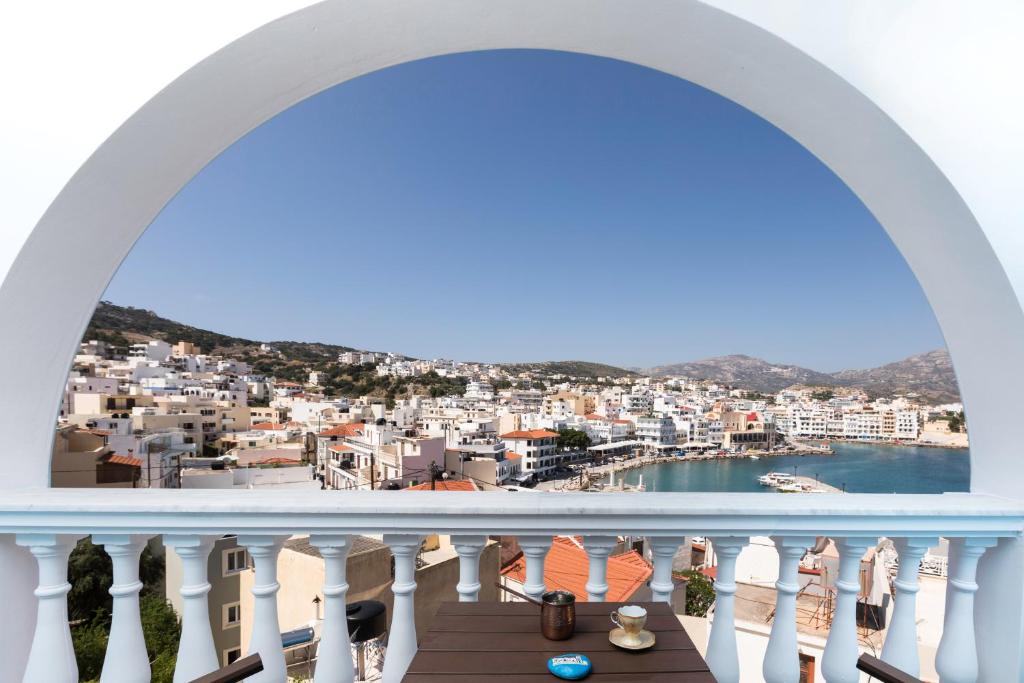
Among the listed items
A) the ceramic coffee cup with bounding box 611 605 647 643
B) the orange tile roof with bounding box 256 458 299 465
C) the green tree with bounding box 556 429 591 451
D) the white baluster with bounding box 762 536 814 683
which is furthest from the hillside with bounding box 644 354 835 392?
the orange tile roof with bounding box 256 458 299 465

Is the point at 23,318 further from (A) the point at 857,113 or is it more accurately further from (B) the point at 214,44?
(A) the point at 857,113

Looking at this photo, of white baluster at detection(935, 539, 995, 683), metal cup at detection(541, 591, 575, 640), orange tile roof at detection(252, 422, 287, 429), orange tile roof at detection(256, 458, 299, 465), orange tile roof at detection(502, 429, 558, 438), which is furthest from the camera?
orange tile roof at detection(502, 429, 558, 438)

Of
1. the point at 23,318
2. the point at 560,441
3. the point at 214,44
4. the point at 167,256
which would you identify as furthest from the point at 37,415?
the point at 560,441

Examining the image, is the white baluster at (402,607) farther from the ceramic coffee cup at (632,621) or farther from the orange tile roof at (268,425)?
the orange tile roof at (268,425)

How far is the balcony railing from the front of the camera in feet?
3.18

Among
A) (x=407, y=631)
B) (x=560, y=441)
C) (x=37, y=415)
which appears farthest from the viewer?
(x=560, y=441)

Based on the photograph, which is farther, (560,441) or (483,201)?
(483,201)

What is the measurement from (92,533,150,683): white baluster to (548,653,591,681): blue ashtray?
37.4 inches

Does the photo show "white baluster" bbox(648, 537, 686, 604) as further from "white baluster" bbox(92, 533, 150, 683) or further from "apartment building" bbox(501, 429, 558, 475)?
"apartment building" bbox(501, 429, 558, 475)

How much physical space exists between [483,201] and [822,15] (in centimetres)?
1106

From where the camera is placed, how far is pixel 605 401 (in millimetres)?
9164

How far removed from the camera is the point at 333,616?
1007 mm

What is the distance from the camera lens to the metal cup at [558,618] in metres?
0.81

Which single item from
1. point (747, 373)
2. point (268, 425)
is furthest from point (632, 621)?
point (268, 425)
